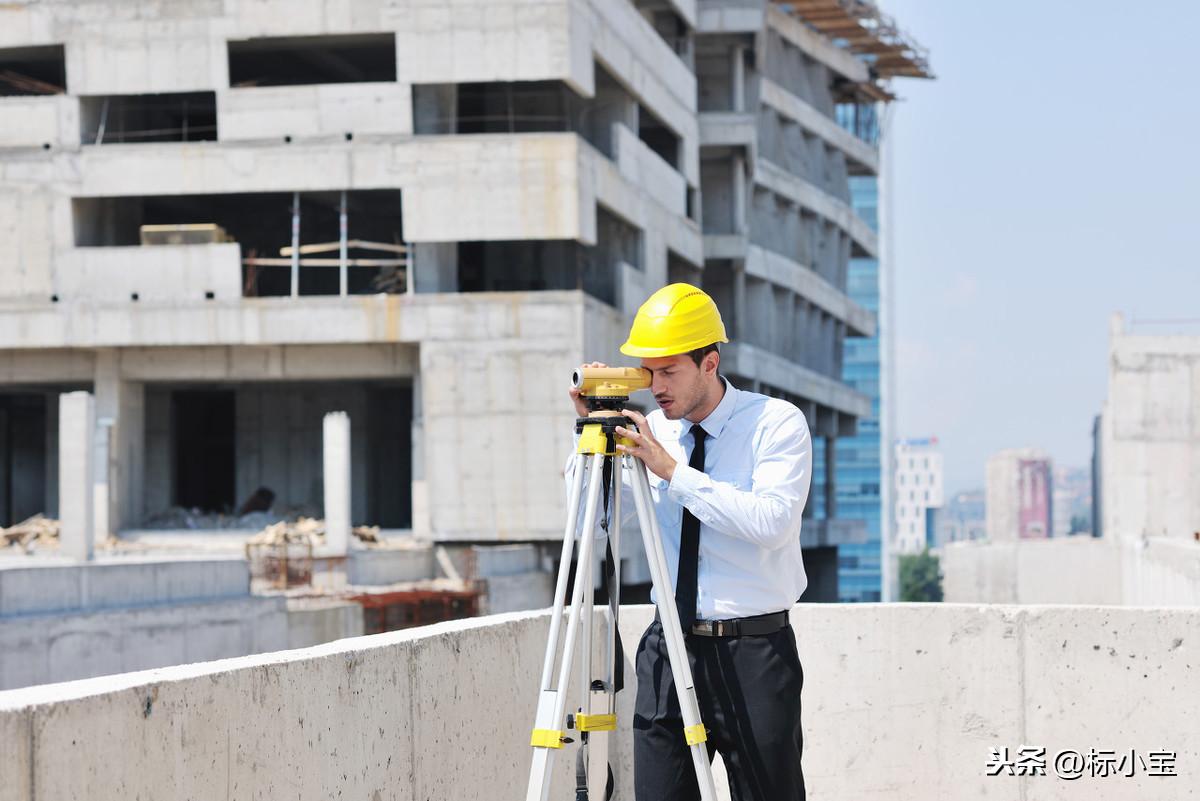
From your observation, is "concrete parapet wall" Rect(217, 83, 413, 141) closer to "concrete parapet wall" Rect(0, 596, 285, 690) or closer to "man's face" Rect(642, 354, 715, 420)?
"concrete parapet wall" Rect(0, 596, 285, 690)

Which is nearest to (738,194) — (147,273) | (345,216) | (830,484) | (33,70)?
(830,484)

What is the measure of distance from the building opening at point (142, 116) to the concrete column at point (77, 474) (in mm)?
7625

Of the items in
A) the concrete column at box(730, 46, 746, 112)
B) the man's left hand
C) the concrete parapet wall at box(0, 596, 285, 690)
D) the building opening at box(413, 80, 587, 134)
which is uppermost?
the concrete column at box(730, 46, 746, 112)

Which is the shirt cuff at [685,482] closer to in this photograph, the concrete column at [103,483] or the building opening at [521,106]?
the concrete column at [103,483]

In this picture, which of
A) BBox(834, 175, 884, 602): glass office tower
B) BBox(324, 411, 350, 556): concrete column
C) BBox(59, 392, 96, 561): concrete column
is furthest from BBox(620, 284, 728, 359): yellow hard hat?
BBox(834, 175, 884, 602): glass office tower

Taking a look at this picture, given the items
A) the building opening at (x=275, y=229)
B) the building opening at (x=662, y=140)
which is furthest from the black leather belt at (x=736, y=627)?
the building opening at (x=662, y=140)

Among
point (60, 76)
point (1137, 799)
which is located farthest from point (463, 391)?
point (1137, 799)

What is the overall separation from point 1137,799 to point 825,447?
193 feet

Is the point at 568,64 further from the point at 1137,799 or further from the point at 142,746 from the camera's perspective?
the point at 142,746

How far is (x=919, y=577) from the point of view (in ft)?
517

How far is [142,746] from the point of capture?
461 cm

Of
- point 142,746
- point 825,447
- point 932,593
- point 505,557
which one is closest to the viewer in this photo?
point 142,746

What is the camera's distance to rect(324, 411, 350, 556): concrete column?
33.6m

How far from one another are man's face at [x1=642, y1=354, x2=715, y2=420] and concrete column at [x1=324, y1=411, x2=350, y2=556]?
Result: 94.9 ft
